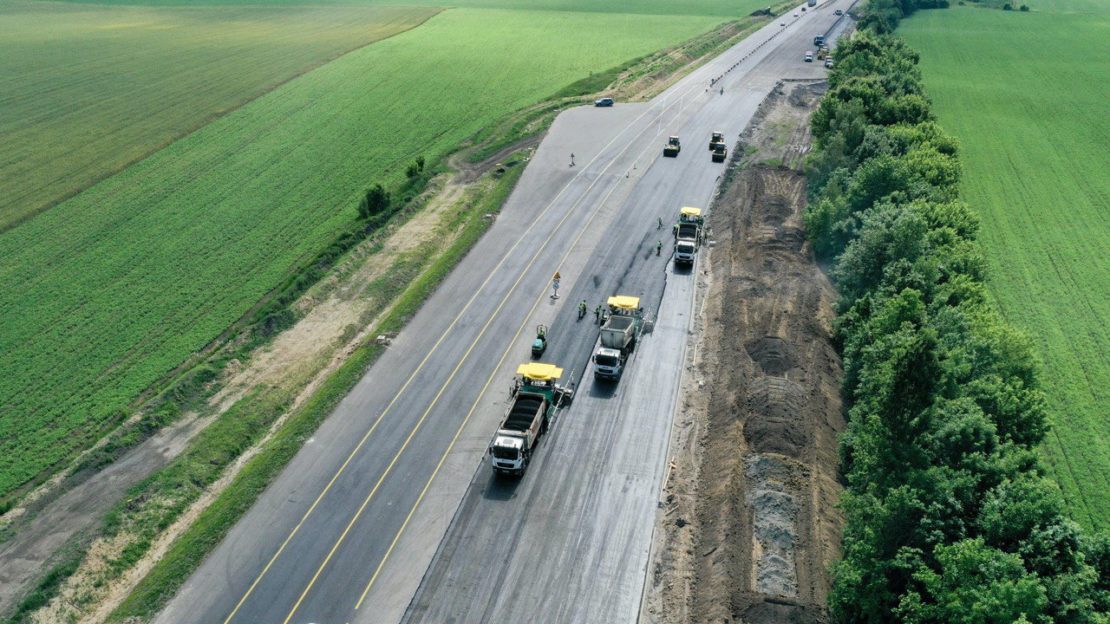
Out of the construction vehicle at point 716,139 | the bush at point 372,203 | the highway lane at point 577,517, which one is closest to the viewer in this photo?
the highway lane at point 577,517

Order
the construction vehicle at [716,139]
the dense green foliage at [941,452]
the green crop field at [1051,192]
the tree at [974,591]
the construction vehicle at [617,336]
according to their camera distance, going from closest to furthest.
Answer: the tree at [974,591] < the dense green foliage at [941,452] < the green crop field at [1051,192] < the construction vehicle at [617,336] < the construction vehicle at [716,139]

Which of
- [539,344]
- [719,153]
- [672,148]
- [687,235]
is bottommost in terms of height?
[539,344]

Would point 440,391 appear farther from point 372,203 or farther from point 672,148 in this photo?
point 672,148

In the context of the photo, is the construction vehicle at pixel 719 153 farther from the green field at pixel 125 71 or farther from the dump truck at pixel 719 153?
the green field at pixel 125 71

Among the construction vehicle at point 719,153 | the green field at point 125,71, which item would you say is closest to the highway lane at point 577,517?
the construction vehicle at point 719,153

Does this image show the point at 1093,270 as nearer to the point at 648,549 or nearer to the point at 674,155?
the point at 674,155

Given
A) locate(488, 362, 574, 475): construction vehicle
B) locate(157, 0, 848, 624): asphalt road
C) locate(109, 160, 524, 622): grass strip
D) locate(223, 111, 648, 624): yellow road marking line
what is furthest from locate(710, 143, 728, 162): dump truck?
locate(488, 362, 574, 475): construction vehicle

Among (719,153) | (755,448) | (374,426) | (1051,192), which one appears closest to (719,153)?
(719,153)
